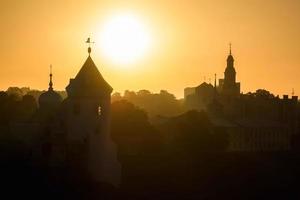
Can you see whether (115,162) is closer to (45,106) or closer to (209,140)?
(45,106)

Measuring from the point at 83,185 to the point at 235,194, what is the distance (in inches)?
557

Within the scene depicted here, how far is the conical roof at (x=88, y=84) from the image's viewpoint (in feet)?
180

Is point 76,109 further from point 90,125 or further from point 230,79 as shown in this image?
point 230,79

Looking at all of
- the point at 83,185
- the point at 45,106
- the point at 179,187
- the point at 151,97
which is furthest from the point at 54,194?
the point at 151,97

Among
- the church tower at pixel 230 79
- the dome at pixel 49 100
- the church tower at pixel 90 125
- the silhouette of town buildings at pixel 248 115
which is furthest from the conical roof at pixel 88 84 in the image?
the church tower at pixel 230 79

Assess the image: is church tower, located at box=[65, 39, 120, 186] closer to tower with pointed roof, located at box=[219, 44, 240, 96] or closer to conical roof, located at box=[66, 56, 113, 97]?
conical roof, located at box=[66, 56, 113, 97]

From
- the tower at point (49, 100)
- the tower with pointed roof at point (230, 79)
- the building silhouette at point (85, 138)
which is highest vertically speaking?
the tower with pointed roof at point (230, 79)

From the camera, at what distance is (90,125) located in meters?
54.7

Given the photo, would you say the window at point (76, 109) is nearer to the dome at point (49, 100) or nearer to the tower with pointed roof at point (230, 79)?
the dome at point (49, 100)

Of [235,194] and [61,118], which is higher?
[61,118]

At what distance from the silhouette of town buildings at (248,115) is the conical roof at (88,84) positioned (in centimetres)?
5024

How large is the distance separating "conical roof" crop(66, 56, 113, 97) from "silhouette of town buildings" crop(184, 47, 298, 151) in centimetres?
5024

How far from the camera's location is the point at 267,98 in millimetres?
149875

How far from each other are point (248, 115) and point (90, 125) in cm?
8769
